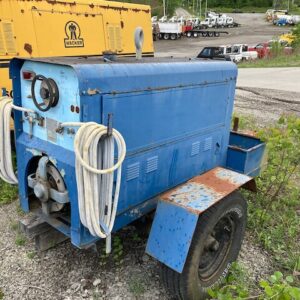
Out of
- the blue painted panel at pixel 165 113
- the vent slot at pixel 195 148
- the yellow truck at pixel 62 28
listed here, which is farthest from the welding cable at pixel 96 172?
the yellow truck at pixel 62 28

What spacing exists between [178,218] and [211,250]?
1.96 ft

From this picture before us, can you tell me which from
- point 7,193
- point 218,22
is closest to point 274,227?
point 7,193

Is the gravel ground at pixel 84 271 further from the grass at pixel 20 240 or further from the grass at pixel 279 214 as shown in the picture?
the grass at pixel 279 214

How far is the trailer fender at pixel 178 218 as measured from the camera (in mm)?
2578

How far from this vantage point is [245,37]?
146 feet

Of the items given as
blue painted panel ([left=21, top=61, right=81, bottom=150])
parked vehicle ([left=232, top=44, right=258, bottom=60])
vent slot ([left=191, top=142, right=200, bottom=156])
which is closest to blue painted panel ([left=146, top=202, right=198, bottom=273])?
vent slot ([left=191, top=142, right=200, bottom=156])

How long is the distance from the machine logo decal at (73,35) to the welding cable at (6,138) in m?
3.75

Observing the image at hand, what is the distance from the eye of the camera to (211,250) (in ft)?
10.0

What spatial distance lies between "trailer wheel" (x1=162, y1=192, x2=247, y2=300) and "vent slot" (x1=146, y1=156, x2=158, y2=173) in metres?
0.53

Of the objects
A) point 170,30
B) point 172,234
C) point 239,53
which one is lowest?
point 239,53

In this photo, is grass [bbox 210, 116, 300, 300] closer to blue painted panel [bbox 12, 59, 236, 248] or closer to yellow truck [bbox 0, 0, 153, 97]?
blue painted panel [bbox 12, 59, 236, 248]

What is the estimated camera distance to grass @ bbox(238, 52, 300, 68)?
20.3 meters

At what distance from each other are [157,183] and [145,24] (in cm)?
590

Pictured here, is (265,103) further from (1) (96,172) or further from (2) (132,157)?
(1) (96,172)
